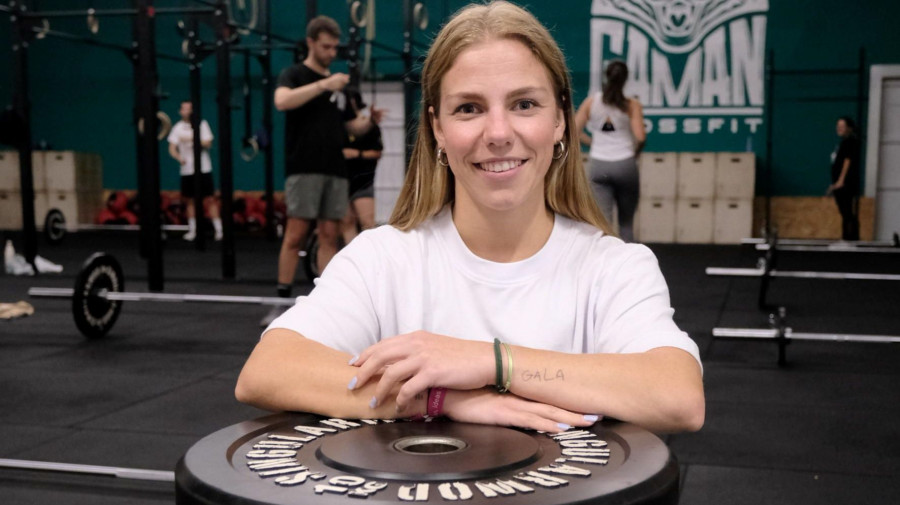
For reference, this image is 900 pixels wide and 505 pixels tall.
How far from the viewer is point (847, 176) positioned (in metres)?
8.27

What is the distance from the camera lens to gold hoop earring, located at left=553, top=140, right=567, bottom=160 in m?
1.30

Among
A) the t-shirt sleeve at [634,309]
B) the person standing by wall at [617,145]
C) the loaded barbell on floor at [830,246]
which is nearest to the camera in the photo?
the t-shirt sleeve at [634,309]

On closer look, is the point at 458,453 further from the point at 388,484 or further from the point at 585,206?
the point at 585,206

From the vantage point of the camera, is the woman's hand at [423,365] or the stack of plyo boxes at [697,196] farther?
the stack of plyo boxes at [697,196]

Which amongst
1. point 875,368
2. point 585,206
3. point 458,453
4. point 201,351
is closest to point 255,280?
point 201,351

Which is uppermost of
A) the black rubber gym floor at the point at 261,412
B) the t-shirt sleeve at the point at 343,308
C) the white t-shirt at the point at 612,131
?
the white t-shirt at the point at 612,131

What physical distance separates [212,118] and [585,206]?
32.8 feet

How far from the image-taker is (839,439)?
2.53 m

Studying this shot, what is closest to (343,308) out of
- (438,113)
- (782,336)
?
(438,113)

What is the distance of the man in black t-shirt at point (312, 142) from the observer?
4.02 m

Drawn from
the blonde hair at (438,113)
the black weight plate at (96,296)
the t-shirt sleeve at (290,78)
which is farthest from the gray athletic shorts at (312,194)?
the blonde hair at (438,113)

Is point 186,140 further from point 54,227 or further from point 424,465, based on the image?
point 424,465

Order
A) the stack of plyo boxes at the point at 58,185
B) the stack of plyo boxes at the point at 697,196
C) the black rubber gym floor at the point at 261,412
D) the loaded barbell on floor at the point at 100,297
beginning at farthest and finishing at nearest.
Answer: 1. the stack of plyo boxes at the point at 58,185
2. the stack of plyo boxes at the point at 697,196
3. the loaded barbell on floor at the point at 100,297
4. the black rubber gym floor at the point at 261,412

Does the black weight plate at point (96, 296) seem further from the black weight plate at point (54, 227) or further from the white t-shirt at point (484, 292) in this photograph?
the black weight plate at point (54, 227)
